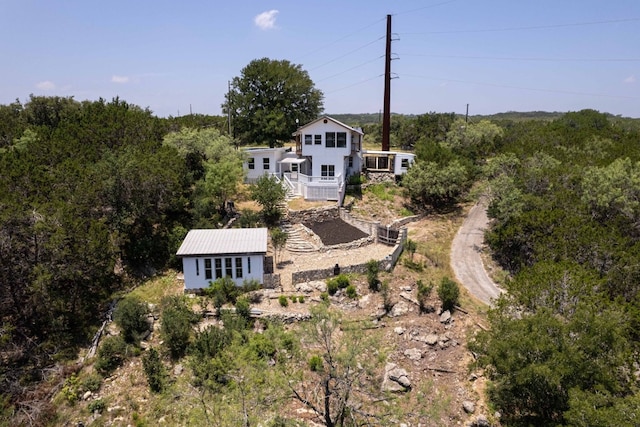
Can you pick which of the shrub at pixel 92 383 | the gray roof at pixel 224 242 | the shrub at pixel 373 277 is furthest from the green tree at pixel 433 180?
the shrub at pixel 92 383

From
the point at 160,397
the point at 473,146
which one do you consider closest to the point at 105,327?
the point at 160,397

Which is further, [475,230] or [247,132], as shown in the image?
[247,132]

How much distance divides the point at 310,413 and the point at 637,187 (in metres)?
25.9

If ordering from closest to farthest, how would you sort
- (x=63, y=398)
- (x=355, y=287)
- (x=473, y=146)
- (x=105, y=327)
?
(x=63, y=398), (x=105, y=327), (x=355, y=287), (x=473, y=146)

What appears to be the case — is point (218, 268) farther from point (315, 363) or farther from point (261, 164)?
point (261, 164)

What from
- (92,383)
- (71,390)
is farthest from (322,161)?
(71,390)

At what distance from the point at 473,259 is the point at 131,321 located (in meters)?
22.7

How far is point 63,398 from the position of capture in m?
17.8

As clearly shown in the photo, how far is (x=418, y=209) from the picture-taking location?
38.8 meters

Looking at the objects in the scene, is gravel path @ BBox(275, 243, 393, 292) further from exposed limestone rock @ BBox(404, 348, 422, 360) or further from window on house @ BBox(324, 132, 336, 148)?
window on house @ BBox(324, 132, 336, 148)

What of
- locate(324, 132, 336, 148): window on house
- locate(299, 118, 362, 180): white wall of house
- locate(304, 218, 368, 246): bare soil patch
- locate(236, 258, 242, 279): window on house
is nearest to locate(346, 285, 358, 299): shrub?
locate(304, 218, 368, 246): bare soil patch

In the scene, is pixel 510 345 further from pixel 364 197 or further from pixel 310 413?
pixel 364 197

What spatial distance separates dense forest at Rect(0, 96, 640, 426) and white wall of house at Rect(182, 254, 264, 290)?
4.31m

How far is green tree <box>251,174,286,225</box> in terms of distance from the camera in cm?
3000
